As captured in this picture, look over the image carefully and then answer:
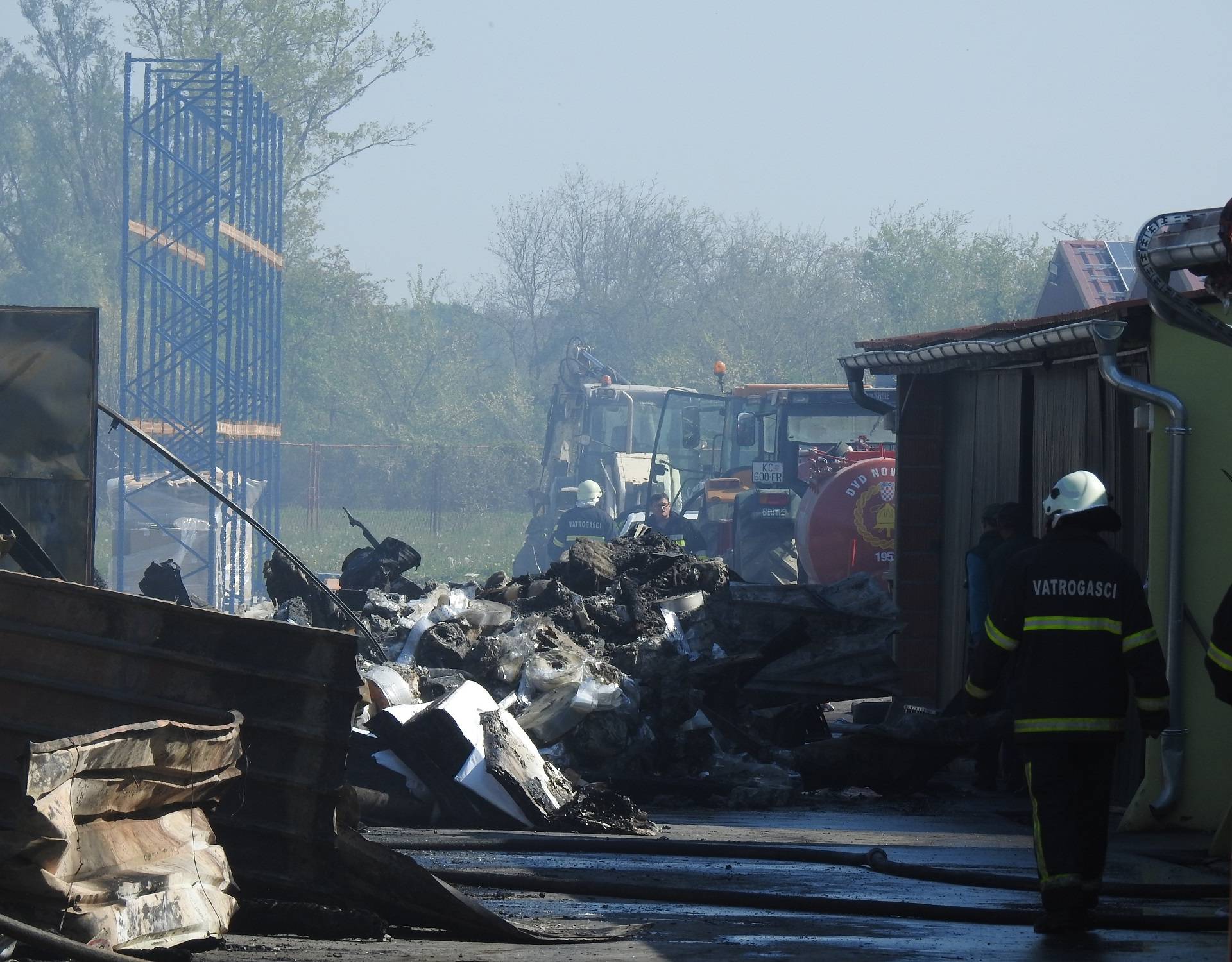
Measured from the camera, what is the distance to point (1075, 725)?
219 inches

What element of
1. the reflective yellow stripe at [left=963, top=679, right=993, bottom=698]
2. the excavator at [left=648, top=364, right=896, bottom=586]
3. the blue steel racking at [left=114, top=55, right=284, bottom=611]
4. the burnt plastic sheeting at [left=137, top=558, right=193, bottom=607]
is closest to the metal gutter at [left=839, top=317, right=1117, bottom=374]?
the excavator at [left=648, top=364, right=896, bottom=586]

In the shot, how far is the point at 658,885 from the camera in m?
5.94

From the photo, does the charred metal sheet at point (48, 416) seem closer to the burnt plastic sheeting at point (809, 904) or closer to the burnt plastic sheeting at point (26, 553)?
the burnt plastic sheeting at point (26, 553)

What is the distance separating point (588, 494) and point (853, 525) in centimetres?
951

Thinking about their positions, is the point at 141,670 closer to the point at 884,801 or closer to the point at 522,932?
the point at 522,932

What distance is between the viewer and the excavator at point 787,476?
607 inches

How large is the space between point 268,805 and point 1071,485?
3.25m

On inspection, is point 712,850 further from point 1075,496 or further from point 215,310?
point 215,310

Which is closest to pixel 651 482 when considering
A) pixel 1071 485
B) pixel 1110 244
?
pixel 1110 244

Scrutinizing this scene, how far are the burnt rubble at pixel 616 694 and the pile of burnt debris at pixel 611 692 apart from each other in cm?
1

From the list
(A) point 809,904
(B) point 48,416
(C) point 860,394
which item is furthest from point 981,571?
(B) point 48,416

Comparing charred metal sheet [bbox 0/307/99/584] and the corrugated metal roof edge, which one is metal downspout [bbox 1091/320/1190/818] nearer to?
the corrugated metal roof edge

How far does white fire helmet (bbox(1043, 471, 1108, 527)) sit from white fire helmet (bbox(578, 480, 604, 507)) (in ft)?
60.3

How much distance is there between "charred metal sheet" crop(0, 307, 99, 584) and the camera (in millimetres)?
8031
